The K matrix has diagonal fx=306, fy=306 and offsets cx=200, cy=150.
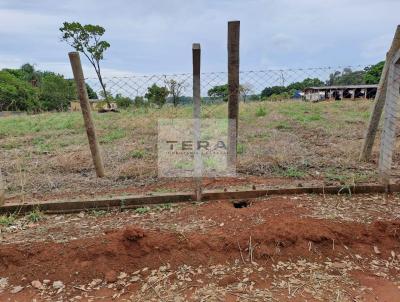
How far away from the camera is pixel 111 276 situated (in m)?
2.27

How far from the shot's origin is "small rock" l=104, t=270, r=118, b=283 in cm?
225

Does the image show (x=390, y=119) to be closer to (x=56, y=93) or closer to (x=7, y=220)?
(x=7, y=220)

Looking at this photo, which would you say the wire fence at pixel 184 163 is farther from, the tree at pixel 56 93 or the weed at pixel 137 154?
the tree at pixel 56 93

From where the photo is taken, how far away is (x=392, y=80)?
323 centimetres

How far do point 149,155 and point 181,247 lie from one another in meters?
2.87

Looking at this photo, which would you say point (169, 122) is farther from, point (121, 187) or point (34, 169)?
point (121, 187)

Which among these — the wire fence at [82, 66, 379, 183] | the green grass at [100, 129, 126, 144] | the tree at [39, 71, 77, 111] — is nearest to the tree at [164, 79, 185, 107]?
the wire fence at [82, 66, 379, 183]

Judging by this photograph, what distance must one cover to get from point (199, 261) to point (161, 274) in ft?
1.00

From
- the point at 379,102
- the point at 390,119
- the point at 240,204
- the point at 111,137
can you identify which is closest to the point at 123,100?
the point at 111,137

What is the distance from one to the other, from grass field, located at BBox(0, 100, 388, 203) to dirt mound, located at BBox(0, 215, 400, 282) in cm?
94

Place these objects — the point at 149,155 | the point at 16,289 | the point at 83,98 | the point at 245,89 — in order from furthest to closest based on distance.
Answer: the point at 149,155
the point at 245,89
the point at 83,98
the point at 16,289

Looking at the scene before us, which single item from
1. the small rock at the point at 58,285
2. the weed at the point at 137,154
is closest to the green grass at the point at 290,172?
the weed at the point at 137,154

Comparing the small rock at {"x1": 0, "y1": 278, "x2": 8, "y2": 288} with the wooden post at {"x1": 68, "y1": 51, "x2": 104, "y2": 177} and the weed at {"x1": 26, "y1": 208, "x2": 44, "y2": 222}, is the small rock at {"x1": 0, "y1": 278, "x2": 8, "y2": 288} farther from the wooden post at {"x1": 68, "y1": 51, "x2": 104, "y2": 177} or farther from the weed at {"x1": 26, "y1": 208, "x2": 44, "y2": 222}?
the wooden post at {"x1": 68, "y1": 51, "x2": 104, "y2": 177}

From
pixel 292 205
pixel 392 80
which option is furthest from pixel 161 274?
pixel 392 80
